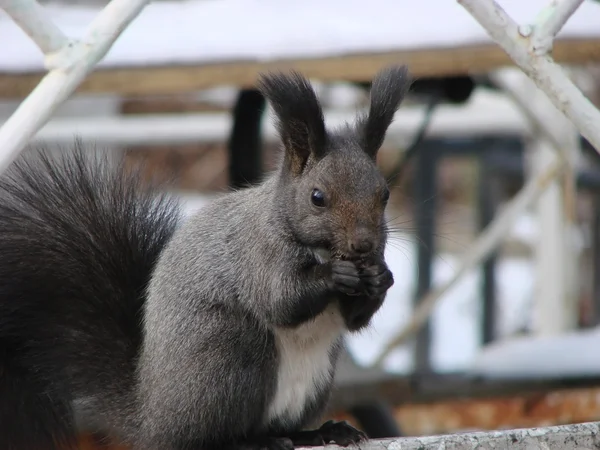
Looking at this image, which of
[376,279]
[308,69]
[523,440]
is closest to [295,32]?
[308,69]

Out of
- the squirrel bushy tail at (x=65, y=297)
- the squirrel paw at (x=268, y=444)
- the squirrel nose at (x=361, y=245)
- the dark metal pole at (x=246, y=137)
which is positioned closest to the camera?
the squirrel nose at (x=361, y=245)

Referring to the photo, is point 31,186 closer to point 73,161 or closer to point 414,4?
point 73,161

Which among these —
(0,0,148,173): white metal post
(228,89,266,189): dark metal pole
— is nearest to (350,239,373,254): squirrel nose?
(0,0,148,173): white metal post

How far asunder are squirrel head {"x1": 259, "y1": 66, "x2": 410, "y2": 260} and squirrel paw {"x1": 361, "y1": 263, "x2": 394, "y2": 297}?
0.08ft

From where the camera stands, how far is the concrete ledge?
5.26ft

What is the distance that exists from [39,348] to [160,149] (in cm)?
643

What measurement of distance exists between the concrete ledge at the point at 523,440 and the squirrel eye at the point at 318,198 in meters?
0.45

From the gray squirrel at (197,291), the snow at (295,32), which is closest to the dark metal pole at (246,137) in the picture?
the snow at (295,32)

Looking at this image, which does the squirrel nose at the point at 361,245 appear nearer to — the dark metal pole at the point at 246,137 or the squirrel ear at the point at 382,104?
the squirrel ear at the point at 382,104

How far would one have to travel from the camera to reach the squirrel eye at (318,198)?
1.89 meters

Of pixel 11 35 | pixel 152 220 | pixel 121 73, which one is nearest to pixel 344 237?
pixel 152 220

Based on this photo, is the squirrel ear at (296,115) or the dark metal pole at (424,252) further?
the dark metal pole at (424,252)

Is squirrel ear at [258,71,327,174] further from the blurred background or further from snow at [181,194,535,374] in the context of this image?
snow at [181,194,535,374]

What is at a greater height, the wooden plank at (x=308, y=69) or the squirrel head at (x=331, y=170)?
the wooden plank at (x=308, y=69)
